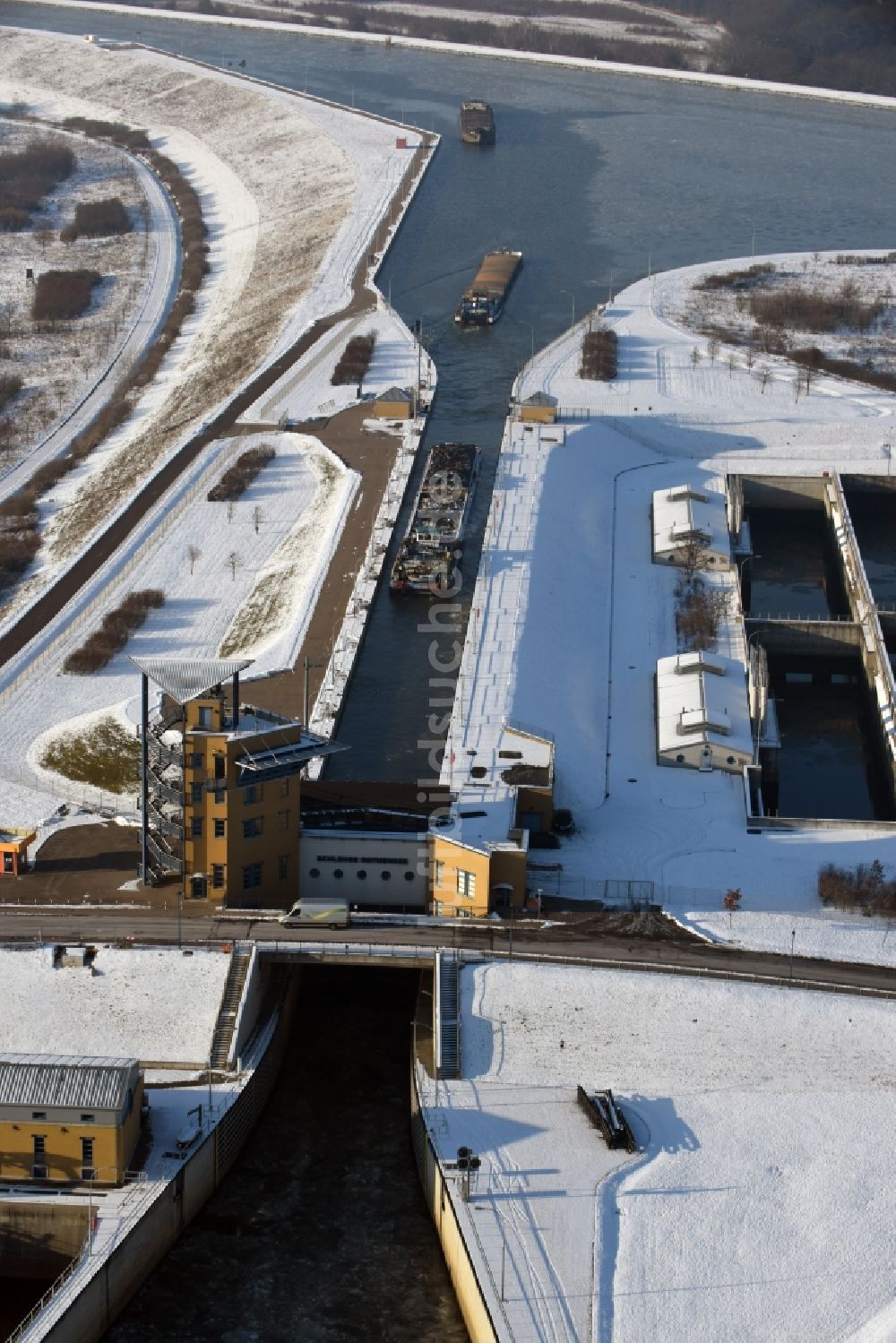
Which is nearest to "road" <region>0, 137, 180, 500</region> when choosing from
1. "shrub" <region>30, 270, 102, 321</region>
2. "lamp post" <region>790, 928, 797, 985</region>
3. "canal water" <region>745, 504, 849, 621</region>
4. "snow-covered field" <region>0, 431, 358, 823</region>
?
"shrub" <region>30, 270, 102, 321</region>

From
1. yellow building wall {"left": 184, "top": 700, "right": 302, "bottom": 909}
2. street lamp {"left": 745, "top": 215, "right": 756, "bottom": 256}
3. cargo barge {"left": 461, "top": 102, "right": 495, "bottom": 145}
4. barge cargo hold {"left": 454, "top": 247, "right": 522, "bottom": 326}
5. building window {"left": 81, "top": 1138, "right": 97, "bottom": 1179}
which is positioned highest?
cargo barge {"left": 461, "top": 102, "right": 495, "bottom": 145}

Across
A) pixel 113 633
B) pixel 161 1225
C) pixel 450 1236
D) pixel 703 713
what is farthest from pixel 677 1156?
pixel 113 633

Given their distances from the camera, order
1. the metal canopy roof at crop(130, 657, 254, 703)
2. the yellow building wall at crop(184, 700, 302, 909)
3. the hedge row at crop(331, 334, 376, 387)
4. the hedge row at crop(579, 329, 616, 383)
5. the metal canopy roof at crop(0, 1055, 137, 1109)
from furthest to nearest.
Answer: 1. the hedge row at crop(579, 329, 616, 383)
2. the hedge row at crop(331, 334, 376, 387)
3. the yellow building wall at crop(184, 700, 302, 909)
4. the metal canopy roof at crop(130, 657, 254, 703)
5. the metal canopy roof at crop(0, 1055, 137, 1109)

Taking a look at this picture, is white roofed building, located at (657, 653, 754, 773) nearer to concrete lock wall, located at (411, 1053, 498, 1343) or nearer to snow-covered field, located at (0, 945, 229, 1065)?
concrete lock wall, located at (411, 1053, 498, 1343)

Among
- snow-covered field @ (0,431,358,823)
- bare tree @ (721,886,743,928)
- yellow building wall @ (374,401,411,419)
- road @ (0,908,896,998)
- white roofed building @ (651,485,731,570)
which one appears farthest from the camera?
yellow building wall @ (374,401,411,419)

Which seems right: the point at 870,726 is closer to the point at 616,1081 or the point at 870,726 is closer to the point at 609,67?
the point at 616,1081

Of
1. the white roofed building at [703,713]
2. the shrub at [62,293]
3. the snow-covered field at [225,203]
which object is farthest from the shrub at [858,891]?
the shrub at [62,293]
